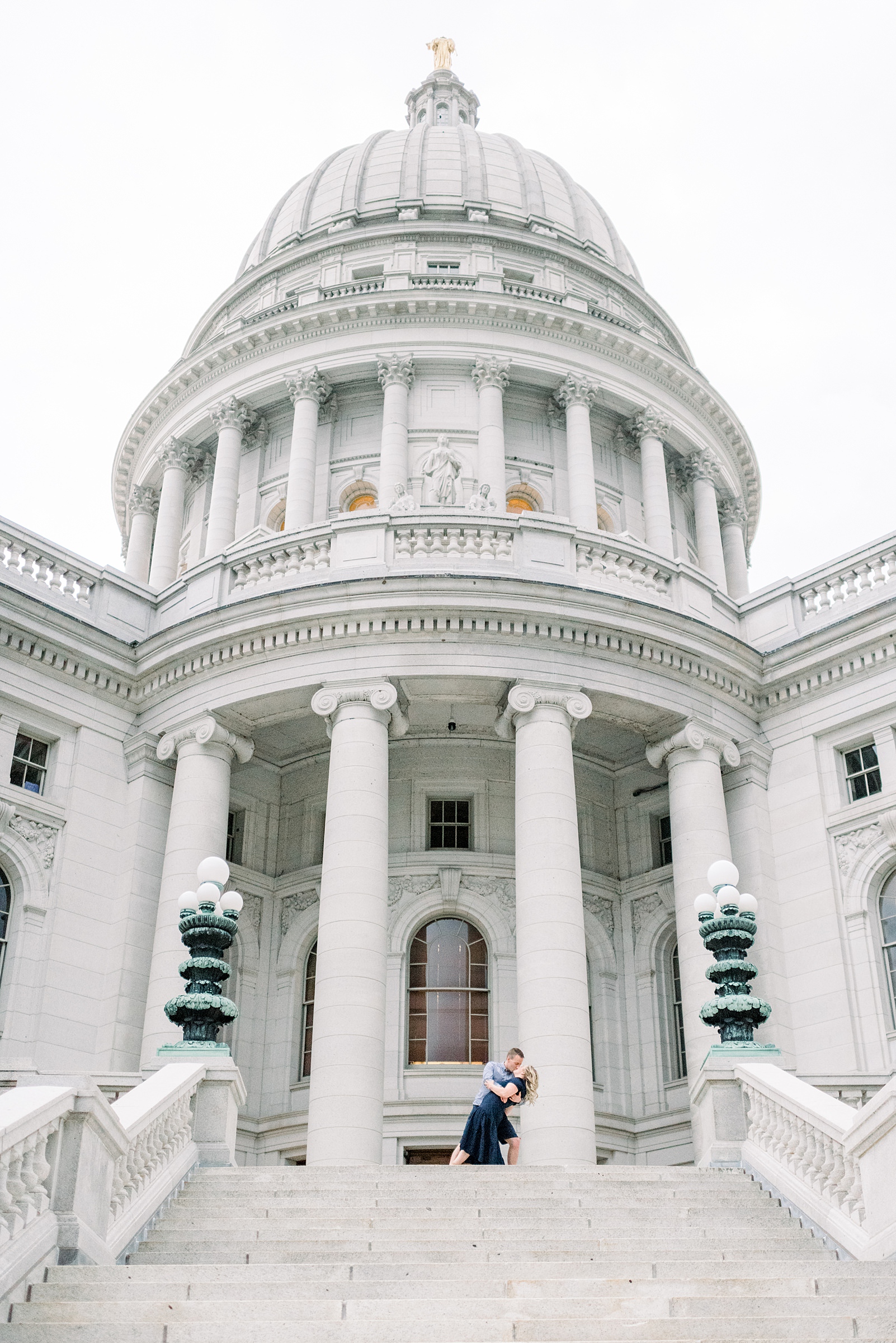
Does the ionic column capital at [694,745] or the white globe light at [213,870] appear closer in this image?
the white globe light at [213,870]

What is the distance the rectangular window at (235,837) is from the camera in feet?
93.8

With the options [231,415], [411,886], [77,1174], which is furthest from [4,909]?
[231,415]

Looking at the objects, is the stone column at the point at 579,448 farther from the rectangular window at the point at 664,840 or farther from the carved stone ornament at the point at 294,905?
the carved stone ornament at the point at 294,905

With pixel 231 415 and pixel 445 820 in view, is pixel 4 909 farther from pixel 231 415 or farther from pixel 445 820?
pixel 231 415

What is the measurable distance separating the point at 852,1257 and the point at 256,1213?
5.48 m

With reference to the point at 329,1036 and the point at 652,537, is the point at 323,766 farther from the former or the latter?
the point at 652,537

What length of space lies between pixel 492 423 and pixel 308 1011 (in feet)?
55.1

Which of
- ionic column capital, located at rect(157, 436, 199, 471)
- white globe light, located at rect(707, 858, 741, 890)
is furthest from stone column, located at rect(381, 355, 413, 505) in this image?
white globe light, located at rect(707, 858, 741, 890)

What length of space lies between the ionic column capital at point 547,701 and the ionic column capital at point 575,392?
16049 mm

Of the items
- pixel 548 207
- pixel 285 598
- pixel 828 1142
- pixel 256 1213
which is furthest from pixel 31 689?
pixel 548 207

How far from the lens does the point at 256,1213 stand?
13.0 m

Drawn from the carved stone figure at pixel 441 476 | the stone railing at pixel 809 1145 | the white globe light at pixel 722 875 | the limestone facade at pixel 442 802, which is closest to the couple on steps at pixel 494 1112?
the stone railing at pixel 809 1145

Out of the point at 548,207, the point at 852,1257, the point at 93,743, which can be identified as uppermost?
the point at 548,207

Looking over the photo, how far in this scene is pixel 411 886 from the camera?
90.2ft
